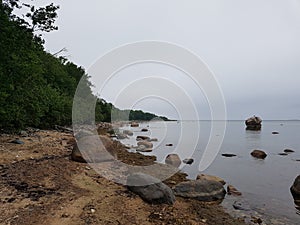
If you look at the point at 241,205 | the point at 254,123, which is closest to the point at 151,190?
the point at 241,205

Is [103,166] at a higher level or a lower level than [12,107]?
lower

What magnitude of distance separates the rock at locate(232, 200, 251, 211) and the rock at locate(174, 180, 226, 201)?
567 mm

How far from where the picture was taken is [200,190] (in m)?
8.23

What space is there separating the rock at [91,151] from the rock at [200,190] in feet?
10.7

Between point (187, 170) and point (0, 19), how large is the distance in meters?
11.1

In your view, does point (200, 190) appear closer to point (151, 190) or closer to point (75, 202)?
point (151, 190)

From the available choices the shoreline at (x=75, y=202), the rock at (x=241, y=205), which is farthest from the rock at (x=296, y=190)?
the shoreline at (x=75, y=202)

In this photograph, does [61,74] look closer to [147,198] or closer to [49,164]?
[49,164]

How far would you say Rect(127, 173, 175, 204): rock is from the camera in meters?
6.34

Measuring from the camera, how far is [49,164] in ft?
27.9

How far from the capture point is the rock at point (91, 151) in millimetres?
9500

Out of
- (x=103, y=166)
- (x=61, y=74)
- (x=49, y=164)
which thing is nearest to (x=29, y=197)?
(x=49, y=164)

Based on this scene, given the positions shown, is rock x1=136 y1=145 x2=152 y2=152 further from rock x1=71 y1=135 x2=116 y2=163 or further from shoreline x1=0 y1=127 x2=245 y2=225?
shoreline x1=0 y1=127 x2=245 y2=225

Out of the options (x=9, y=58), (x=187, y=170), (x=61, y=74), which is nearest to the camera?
(x=9, y=58)
